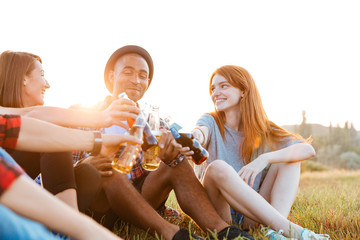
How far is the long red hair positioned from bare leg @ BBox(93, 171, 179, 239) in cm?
142

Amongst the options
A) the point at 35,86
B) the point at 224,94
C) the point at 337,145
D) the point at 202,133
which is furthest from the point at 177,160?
the point at 337,145

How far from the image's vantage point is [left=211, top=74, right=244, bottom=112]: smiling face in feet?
12.0

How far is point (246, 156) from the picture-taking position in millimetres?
3479

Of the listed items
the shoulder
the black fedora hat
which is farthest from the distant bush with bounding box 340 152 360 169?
the black fedora hat

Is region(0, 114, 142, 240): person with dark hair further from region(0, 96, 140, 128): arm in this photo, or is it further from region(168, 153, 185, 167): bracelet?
region(168, 153, 185, 167): bracelet

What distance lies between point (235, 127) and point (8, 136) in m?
2.67

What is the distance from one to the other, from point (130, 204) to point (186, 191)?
0.50 meters

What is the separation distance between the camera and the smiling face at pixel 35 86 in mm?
3117

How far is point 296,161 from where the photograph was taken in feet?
10.6

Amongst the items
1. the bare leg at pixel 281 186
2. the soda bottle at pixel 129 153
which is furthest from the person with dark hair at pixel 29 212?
the bare leg at pixel 281 186

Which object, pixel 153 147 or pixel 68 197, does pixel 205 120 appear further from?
pixel 68 197

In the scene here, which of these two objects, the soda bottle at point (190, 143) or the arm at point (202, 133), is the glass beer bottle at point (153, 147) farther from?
the arm at point (202, 133)

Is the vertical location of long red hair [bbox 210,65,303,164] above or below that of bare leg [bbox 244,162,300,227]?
above

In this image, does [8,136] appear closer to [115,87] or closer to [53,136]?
[53,136]
